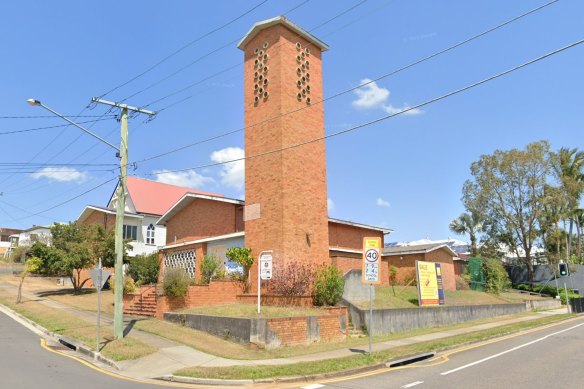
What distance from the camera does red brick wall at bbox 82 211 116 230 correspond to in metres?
41.0

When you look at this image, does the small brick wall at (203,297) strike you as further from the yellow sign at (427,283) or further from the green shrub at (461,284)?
the green shrub at (461,284)

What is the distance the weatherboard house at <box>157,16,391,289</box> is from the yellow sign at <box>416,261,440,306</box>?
3.44m

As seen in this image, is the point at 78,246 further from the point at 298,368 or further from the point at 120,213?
the point at 298,368

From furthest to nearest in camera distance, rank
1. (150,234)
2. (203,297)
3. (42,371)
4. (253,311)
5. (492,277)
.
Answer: (150,234), (492,277), (203,297), (253,311), (42,371)

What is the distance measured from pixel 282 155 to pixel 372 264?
885 cm

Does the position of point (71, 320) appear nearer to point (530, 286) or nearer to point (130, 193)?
point (130, 193)

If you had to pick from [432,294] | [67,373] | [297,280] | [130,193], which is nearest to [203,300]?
[297,280]

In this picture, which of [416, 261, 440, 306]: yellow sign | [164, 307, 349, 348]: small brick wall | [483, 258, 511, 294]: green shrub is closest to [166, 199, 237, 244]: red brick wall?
[164, 307, 349, 348]: small brick wall

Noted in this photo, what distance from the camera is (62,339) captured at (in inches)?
630

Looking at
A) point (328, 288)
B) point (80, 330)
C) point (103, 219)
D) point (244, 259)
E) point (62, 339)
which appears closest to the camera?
→ point (62, 339)

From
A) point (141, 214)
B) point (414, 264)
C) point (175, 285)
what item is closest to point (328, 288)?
point (175, 285)

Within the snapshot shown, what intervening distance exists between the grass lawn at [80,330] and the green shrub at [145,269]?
5.85m

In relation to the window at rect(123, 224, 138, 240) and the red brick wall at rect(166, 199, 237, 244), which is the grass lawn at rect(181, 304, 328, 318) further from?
the window at rect(123, 224, 138, 240)

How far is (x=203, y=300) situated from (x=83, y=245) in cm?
1329
